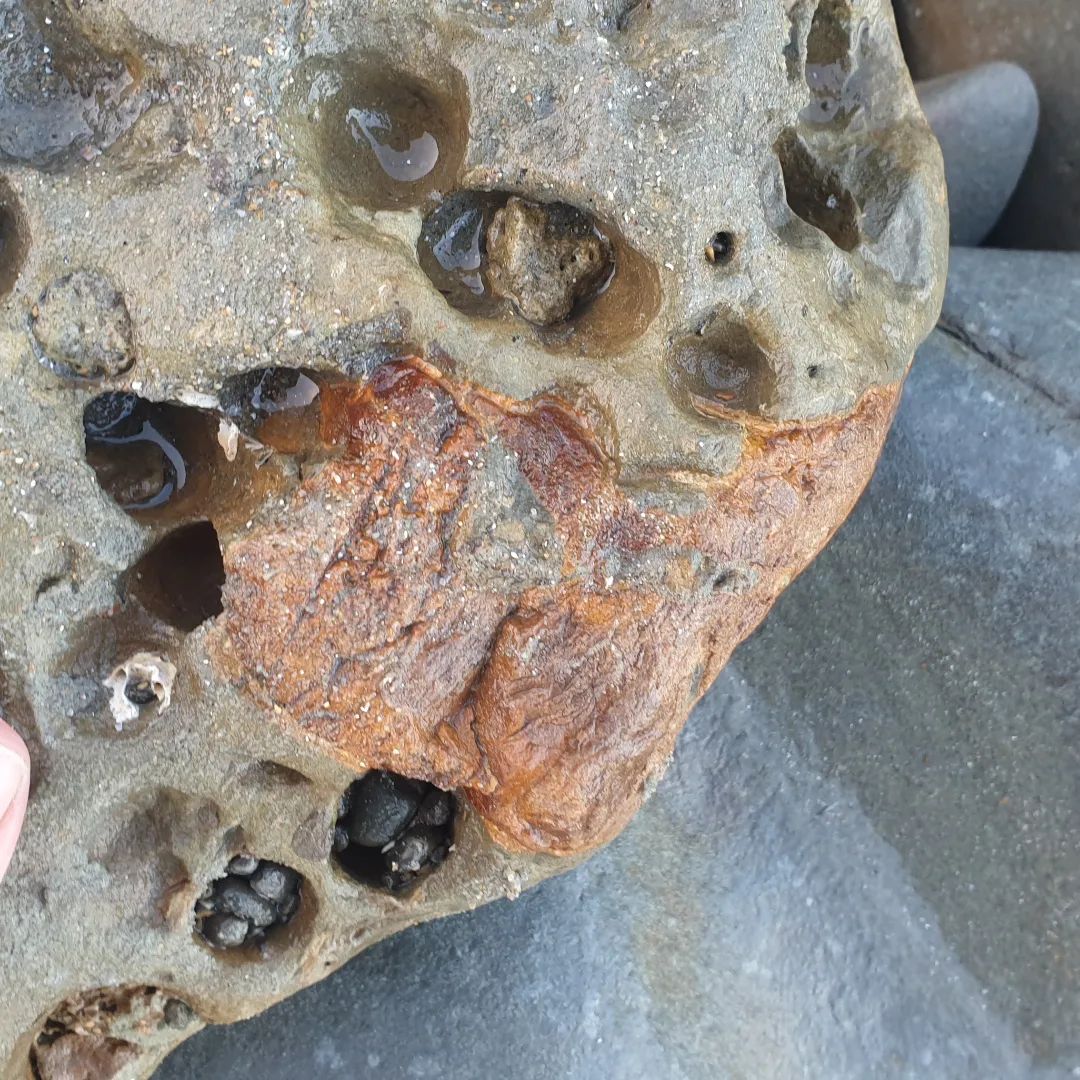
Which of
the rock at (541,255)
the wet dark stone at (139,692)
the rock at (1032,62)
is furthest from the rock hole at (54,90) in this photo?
the rock at (1032,62)

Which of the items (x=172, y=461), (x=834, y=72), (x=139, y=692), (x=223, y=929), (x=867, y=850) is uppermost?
(x=834, y=72)

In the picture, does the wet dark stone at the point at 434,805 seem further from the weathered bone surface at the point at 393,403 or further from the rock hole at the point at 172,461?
the rock hole at the point at 172,461

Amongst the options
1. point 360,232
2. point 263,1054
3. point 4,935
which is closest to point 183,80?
point 360,232

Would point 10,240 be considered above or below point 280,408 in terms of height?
above

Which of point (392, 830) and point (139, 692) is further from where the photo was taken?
point (392, 830)

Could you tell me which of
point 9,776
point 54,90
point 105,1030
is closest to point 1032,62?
point 54,90

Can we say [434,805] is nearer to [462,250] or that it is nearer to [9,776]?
[9,776]
